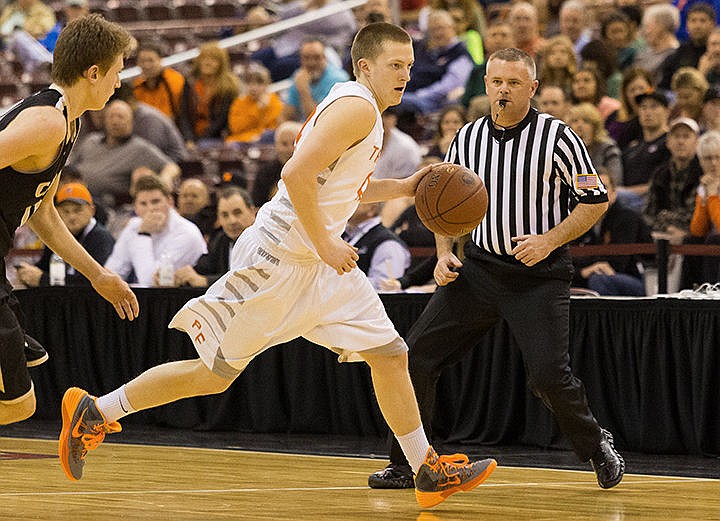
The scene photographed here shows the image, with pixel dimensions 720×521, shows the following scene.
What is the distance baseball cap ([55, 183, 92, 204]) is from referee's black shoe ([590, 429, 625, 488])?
496 cm

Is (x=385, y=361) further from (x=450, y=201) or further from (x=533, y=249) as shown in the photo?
(x=533, y=249)

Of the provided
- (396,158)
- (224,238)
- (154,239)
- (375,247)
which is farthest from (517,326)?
(396,158)

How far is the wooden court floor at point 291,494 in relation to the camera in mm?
4988

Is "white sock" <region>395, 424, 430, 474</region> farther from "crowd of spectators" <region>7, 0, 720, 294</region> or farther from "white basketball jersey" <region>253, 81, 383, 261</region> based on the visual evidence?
"crowd of spectators" <region>7, 0, 720, 294</region>

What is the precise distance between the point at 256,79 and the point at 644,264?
17.1 feet

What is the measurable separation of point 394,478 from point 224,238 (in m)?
3.60

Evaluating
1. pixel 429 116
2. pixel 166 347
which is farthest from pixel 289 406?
pixel 429 116

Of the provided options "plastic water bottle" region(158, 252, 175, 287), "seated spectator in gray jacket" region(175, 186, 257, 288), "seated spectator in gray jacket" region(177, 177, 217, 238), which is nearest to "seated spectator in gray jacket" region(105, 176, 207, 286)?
"seated spectator in gray jacket" region(175, 186, 257, 288)

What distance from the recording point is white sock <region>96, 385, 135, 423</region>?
5051 mm

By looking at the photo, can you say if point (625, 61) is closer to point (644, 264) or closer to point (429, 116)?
point (429, 116)

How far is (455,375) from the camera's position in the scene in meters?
7.80

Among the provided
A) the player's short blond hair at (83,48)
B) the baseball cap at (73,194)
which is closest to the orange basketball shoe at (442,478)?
the player's short blond hair at (83,48)

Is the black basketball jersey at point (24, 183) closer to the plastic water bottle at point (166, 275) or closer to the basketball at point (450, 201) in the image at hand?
the basketball at point (450, 201)

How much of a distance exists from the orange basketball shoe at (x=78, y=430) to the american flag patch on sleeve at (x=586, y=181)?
216 cm
